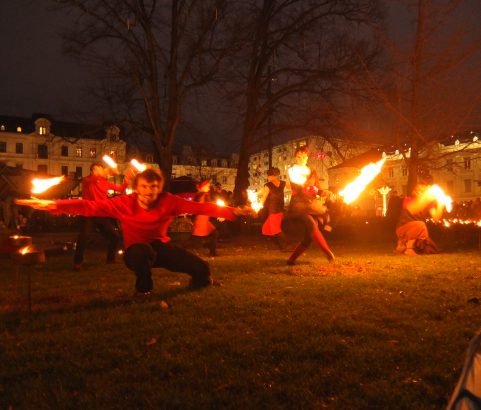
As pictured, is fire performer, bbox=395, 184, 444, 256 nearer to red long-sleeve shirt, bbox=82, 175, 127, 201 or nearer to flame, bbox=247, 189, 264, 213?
flame, bbox=247, 189, 264, 213

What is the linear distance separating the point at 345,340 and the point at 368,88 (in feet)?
42.0

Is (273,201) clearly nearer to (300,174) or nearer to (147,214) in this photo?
(300,174)

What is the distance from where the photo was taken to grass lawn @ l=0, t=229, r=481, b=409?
321cm

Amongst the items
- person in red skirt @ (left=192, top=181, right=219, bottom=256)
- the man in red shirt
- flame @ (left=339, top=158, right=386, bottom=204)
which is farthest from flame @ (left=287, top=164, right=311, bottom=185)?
the man in red shirt

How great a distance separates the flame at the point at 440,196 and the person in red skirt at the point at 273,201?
361 centimetres

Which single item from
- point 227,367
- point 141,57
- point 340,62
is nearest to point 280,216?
point 227,367

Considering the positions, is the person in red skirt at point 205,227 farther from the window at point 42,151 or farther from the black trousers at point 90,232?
the window at point 42,151

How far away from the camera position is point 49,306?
5.79 metres

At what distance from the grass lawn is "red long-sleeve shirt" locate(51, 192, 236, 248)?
93cm

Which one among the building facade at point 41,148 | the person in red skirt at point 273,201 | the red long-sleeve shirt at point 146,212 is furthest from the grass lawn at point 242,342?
the building facade at point 41,148

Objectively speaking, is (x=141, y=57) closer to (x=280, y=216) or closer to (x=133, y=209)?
(x=280, y=216)

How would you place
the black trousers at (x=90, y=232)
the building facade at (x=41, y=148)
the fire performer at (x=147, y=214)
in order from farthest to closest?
the building facade at (x=41, y=148)
the black trousers at (x=90, y=232)
the fire performer at (x=147, y=214)

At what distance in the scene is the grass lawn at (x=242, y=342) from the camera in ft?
10.5

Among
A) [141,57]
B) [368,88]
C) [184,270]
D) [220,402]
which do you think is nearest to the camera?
[220,402]
